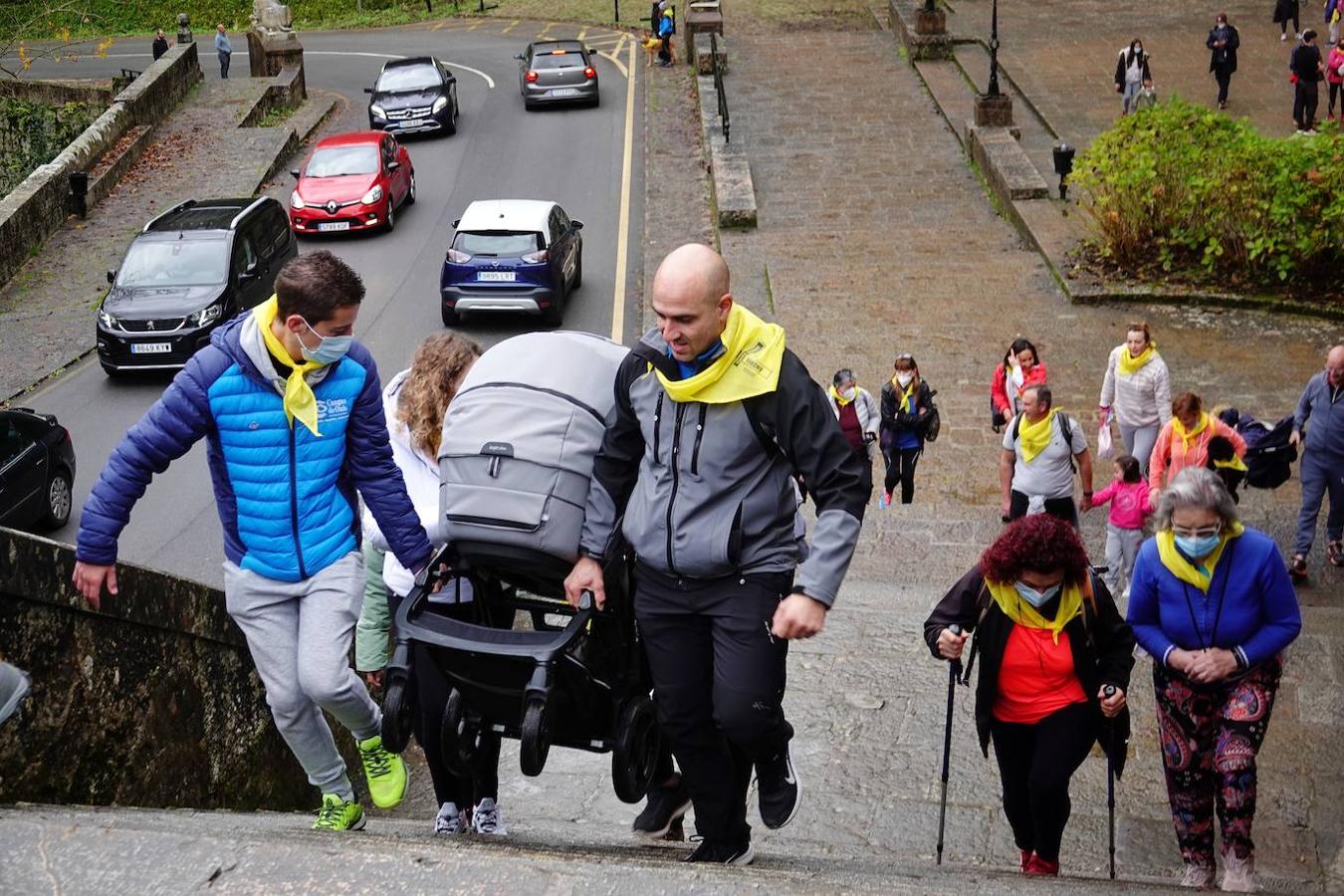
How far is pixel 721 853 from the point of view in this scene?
5059 millimetres

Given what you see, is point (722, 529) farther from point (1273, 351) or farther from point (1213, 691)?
point (1273, 351)

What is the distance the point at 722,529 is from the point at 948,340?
537 inches

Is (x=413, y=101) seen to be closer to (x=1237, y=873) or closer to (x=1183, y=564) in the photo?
(x=1183, y=564)

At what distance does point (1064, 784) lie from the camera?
5.57 metres

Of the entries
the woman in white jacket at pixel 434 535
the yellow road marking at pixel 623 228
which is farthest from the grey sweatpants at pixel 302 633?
the yellow road marking at pixel 623 228

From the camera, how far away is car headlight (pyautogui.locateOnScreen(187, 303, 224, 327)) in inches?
757

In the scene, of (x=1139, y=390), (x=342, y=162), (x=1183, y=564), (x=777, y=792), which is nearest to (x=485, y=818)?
(x=777, y=792)

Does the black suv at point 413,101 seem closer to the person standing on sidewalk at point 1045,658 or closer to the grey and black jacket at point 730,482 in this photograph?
the person standing on sidewalk at point 1045,658

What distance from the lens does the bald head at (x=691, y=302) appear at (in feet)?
14.9

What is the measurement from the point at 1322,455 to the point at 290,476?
25.9 feet

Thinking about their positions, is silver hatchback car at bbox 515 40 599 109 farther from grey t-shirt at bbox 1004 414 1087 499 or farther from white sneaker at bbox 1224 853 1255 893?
white sneaker at bbox 1224 853 1255 893

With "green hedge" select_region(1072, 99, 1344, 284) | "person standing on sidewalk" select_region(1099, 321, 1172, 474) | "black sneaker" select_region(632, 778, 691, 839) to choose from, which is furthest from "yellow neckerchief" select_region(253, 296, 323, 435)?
"green hedge" select_region(1072, 99, 1344, 284)

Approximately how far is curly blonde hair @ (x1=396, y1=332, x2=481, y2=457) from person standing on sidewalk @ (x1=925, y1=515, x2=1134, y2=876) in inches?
76.0

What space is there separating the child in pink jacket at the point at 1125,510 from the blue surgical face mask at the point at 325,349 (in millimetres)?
6689
